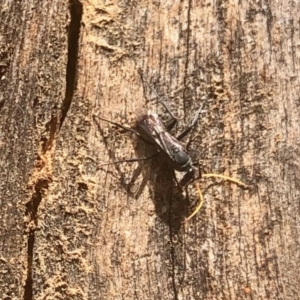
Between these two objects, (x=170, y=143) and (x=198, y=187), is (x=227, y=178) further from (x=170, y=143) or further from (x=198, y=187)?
(x=170, y=143)

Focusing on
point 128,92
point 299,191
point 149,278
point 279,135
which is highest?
point 128,92

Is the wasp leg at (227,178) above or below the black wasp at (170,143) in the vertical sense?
below

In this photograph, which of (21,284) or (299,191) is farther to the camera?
(21,284)

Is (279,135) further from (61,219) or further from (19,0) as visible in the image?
(19,0)

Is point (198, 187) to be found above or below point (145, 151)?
below

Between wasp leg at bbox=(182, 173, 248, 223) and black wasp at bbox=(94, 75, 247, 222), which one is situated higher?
black wasp at bbox=(94, 75, 247, 222)

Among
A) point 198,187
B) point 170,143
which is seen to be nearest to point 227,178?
point 198,187

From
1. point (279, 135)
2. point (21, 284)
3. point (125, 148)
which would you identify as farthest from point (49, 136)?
point (279, 135)

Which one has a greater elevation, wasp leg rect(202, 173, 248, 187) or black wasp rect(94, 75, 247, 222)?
black wasp rect(94, 75, 247, 222)
